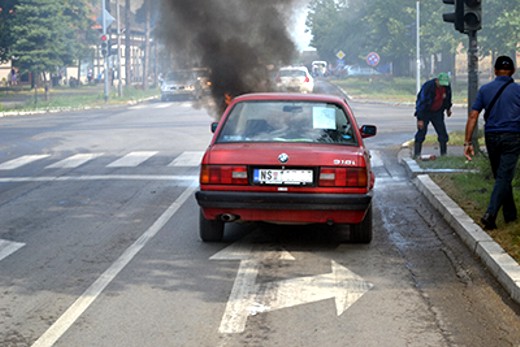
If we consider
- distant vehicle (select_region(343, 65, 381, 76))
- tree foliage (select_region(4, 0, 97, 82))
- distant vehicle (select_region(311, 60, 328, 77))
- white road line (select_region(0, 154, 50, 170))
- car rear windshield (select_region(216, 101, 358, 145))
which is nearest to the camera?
car rear windshield (select_region(216, 101, 358, 145))

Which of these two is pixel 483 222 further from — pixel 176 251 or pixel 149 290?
pixel 149 290

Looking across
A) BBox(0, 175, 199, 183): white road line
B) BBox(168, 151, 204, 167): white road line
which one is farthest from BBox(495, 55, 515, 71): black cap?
BBox(168, 151, 204, 167): white road line

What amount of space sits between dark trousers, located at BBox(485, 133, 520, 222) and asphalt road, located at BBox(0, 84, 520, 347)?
0.59 metres

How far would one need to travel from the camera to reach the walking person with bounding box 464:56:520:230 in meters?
9.45

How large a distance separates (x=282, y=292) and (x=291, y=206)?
153 cm

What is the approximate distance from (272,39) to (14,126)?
958 cm

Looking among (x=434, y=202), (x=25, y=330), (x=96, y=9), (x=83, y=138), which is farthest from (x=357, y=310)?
(x=96, y=9)

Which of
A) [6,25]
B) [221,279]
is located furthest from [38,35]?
[221,279]

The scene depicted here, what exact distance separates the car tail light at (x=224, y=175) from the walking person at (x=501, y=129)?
7.88 ft

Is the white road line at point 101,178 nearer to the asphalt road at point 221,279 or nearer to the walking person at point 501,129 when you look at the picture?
the asphalt road at point 221,279

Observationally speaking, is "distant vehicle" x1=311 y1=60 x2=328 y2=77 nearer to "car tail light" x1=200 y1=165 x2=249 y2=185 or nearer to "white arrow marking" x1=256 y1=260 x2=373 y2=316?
"car tail light" x1=200 y1=165 x2=249 y2=185

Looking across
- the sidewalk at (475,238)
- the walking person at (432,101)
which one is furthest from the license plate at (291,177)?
the walking person at (432,101)

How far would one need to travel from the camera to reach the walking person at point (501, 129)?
9445 mm

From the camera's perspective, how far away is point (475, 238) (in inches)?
364
